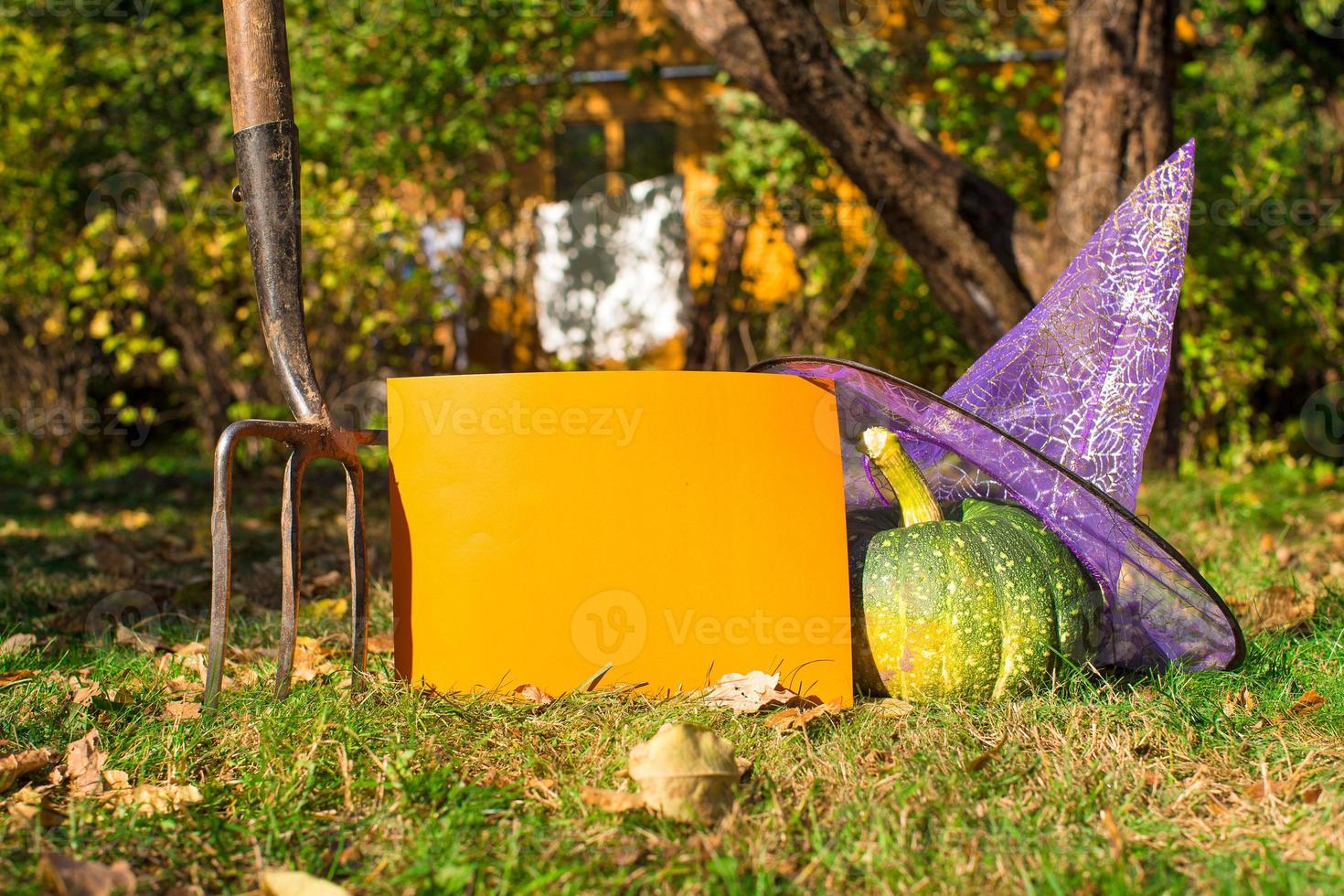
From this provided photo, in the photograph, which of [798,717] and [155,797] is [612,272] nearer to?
[798,717]

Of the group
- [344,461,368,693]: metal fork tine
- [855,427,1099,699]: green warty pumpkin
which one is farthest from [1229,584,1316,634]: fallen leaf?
[344,461,368,693]: metal fork tine

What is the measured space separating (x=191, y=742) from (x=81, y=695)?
0.43m

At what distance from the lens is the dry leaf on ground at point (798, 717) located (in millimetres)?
1853

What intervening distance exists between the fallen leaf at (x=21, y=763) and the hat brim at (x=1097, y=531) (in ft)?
4.71

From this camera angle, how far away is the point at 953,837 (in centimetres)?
149

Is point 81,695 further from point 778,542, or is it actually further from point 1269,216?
point 1269,216

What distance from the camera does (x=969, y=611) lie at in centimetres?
197

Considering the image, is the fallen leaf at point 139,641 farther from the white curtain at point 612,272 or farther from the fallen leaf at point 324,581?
the white curtain at point 612,272

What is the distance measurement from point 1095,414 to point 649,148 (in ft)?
22.0

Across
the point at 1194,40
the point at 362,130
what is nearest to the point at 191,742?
the point at 362,130

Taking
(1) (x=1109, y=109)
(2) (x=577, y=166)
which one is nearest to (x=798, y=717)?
(1) (x=1109, y=109)

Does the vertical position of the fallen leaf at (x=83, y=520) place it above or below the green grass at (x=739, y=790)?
above

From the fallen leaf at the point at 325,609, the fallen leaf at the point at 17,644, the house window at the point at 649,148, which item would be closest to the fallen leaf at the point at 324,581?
the fallen leaf at the point at 325,609

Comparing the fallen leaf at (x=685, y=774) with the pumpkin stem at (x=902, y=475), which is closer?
the fallen leaf at (x=685, y=774)
